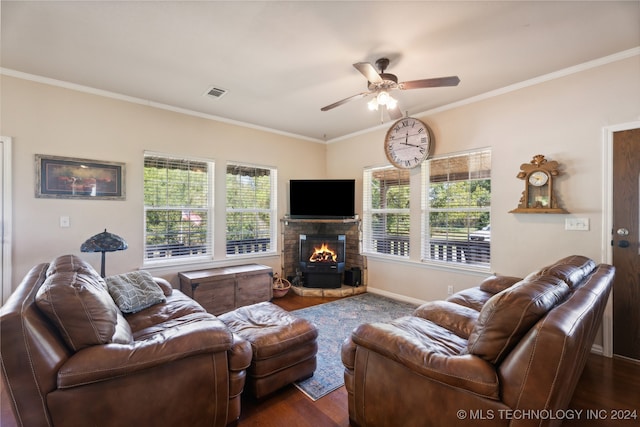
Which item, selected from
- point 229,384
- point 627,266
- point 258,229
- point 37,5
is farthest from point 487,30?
Answer: point 258,229

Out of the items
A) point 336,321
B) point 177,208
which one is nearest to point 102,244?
point 177,208

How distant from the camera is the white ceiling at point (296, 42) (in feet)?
6.52

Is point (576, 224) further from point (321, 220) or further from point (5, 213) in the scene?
point (5, 213)

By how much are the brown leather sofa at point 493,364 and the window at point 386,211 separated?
2.60 metres

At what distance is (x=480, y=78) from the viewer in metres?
3.02

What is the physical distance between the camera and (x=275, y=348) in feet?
6.49

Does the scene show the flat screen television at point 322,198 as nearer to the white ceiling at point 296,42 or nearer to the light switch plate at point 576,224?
the white ceiling at point 296,42

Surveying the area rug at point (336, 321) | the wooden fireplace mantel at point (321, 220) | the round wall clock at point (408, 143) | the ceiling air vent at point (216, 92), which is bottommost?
the area rug at point (336, 321)

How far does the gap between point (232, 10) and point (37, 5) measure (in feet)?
4.23

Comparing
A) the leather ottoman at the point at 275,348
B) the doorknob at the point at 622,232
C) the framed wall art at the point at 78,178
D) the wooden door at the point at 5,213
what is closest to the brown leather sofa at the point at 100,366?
the leather ottoman at the point at 275,348

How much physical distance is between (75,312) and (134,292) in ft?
3.92

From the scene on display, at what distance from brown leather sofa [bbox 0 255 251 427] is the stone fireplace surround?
121 inches

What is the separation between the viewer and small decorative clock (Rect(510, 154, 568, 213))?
2887 mm

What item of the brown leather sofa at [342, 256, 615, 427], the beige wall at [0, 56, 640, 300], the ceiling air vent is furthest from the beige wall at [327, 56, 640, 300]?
the ceiling air vent
